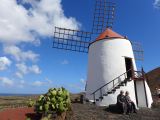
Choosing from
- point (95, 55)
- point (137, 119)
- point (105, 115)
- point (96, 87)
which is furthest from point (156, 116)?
point (95, 55)

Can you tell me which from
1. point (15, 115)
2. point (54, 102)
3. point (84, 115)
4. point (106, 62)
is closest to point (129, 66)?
point (106, 62)

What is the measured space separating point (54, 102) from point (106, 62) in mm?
9297

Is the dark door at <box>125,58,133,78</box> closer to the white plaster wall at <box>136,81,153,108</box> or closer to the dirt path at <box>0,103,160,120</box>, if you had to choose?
the white plaster wall at <box>136,81,153,108</box>

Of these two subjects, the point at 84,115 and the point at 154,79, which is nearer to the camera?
the point at 84,115

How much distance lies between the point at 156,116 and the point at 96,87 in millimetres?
6866

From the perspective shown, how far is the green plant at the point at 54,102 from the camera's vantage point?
45.6ft

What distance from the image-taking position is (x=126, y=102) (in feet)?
56.6

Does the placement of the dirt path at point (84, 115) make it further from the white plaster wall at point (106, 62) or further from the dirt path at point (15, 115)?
the white plaster wall at point (106, 62)

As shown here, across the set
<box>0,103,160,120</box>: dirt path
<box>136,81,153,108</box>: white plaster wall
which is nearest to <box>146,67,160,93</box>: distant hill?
<box>136,81,153,108</box>: white plaster wall

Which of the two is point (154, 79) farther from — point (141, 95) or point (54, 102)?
point (54, 102)

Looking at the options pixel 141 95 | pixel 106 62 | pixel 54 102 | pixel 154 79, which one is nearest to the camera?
pixel 54 102

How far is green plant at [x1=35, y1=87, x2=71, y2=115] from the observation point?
45.6ft

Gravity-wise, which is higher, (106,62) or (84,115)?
(106,62)

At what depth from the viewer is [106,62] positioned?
22328mm
